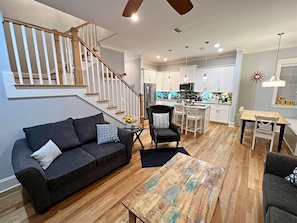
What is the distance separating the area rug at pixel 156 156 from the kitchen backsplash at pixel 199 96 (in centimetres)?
360

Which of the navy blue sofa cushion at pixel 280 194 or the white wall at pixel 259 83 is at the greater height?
the white wall at pixel 259 83

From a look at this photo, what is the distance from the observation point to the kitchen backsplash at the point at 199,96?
5.81m

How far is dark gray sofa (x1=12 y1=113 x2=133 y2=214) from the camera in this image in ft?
5.13

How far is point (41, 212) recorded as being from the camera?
1.66 meters

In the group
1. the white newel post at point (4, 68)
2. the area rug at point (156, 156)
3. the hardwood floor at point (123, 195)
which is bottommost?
the hardwood floor at point (123, 195)

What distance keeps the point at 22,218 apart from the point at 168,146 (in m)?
2.84

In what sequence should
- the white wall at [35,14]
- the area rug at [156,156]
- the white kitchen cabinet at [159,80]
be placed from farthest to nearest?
the white kitchen cabinet at [159,80]
the white wall at [35,14]
the area rug at [156,156]

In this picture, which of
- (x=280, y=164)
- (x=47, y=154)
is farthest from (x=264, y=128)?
(x=47, y=154)

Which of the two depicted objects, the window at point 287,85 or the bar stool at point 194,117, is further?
the window at point 287,85

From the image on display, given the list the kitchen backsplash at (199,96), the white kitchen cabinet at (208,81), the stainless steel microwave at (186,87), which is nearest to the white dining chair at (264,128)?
the kitchen backsplash at (199,96)

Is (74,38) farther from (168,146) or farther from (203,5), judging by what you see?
(168,146)

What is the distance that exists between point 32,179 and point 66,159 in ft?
1.78

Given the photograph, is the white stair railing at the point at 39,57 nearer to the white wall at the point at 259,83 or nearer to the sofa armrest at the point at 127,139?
the sofa armrest at the point at 127,139

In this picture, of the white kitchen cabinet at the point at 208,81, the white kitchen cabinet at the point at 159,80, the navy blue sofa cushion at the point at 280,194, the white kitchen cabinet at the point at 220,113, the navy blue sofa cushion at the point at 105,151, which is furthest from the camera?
the white kitchen cabinet at the point at 159,80
